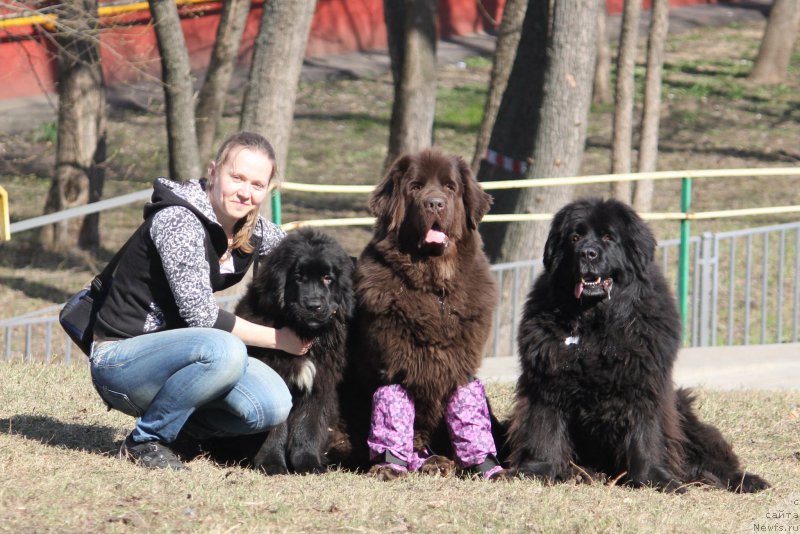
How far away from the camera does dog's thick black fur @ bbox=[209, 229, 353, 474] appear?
541 centimetres

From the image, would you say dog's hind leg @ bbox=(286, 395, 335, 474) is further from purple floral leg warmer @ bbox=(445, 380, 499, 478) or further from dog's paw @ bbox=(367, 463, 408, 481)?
purple floral leg warmer @ bbox=(445, 380, 499, 478)

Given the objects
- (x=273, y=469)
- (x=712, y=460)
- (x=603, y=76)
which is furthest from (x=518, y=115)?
(x=603, y=76)

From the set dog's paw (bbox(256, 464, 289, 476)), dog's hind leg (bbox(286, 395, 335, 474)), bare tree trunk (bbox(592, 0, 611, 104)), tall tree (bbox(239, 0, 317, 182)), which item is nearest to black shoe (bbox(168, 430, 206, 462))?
dog's paw (bbox(256, 464, 289, 476))

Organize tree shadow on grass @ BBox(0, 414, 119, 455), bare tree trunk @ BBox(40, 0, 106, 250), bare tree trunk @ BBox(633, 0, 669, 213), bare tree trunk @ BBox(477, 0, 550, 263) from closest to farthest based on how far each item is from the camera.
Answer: tree shadow on grass @ BBox(0, 414, 119, 455)
bare tree trunk @ BBox(477, 0, 550, 263)
bare tree trunk @ BBox(40, 0, 106, 250)
bare tree trunk @ BBox(633, 0, 669, 213)

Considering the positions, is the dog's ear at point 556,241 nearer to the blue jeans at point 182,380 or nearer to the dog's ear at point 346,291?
the dog's ear at point 346,291

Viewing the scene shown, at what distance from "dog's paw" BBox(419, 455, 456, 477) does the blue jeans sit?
2.63ft

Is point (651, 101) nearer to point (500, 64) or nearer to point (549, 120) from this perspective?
point (500, 64)

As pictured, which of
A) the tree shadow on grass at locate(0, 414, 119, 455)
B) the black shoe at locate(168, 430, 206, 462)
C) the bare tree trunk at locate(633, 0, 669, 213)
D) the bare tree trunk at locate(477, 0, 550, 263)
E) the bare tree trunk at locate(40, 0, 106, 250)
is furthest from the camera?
the bare tree trunk at locate(633, 0, 669, 213)

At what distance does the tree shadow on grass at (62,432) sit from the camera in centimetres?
590

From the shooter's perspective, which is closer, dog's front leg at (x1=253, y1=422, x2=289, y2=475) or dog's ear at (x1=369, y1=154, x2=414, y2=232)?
dog's ear at (x1=369, y1=154, x2=414, y2=232)

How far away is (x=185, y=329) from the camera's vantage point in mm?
5289

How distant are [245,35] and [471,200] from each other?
20.1 meters

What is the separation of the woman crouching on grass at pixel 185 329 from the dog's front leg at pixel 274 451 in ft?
0.53

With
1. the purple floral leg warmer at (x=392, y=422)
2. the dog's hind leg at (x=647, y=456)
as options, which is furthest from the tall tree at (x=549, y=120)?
the purple floral leg warmer at (x=392, y=422)
